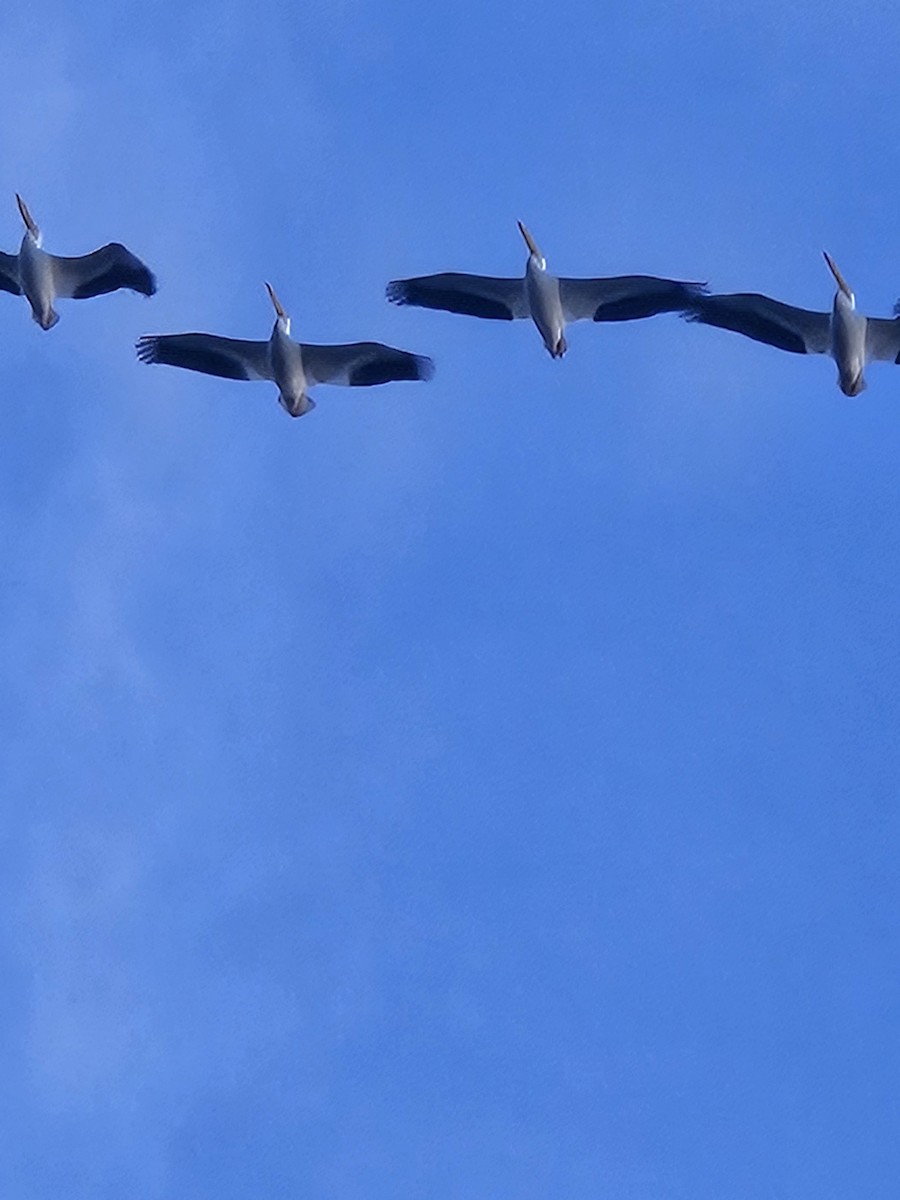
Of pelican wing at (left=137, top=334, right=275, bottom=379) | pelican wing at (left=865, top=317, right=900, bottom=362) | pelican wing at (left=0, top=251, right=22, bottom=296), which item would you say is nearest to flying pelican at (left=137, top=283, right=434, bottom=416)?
pelican wing at (left=137, top=334, right=275, bottom=379)

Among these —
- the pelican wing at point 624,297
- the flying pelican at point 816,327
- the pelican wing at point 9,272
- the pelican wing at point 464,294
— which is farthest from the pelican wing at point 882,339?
the pelican wing at point 9,272

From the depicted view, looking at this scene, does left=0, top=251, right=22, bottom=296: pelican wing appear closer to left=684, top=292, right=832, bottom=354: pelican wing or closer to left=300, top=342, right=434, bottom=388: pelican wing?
left=300, top=342, right=434, bottom=388: pelican wing

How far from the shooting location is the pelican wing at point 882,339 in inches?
1738

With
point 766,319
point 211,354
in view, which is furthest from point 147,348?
point 766,319

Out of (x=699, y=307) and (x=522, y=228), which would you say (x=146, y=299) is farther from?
(x=699, y=307)

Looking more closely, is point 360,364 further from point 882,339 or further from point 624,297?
point 882,339

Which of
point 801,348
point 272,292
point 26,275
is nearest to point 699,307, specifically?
point 801,348

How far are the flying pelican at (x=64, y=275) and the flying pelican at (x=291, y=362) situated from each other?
124 centimetres

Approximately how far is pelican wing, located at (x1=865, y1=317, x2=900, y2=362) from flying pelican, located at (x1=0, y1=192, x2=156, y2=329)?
43.3 ft

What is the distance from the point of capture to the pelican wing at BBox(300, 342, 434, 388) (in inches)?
1751

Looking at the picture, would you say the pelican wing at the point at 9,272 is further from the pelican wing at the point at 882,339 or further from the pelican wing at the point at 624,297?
the pelican wing at the point at 882,339

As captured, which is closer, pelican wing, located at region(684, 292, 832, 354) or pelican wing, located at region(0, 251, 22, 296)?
pelican wing, located at region(684, 292, 832, 354)

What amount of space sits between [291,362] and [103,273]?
3991 millimetres

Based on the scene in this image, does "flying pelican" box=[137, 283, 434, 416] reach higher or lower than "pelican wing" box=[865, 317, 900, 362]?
lower
